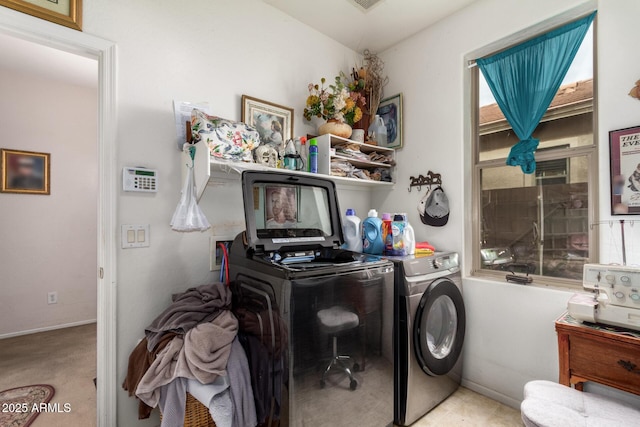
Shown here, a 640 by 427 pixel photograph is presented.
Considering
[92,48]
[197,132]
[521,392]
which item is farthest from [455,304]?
[92,48]

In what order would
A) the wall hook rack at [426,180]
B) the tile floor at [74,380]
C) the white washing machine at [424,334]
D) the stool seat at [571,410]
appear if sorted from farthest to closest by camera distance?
the wall hook rack at [426,180], the tile floor at [74,380], the white washing machine at [424,334], the stool seat at [571,410]

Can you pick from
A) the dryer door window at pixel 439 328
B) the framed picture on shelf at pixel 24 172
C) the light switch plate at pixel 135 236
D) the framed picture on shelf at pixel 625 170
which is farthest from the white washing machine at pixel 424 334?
the framed picture on shelf at pixel 24 172

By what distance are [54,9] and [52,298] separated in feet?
10.9

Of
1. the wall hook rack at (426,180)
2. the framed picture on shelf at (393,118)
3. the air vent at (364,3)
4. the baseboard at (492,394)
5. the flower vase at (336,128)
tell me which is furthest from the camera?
the framed picture on shelf at (393,118)

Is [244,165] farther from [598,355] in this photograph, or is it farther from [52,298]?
[52,298]

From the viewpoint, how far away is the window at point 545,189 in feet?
6.03

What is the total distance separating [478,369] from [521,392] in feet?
0.89

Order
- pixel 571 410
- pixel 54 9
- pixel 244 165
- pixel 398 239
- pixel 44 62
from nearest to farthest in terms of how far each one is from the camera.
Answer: pixel 571 410, pixel 54 9, pixel 244 165, pixel 398 239, pixel 44 62

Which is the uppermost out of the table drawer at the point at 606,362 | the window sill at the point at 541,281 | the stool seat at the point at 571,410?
the window sill at the point at 541,281

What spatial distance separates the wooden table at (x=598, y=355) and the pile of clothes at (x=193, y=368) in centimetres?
159

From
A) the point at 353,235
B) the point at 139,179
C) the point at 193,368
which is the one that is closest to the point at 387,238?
the point at 353,235

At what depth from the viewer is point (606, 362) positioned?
138cm

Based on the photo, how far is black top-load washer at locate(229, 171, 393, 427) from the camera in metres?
1.30

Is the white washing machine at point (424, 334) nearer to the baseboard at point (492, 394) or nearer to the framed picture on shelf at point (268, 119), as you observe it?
the baseboard at point (492, 394)
